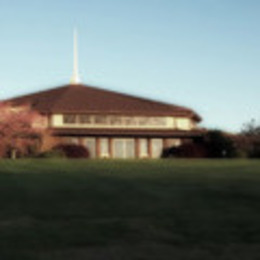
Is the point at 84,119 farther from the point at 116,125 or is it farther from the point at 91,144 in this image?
the point at 116,125

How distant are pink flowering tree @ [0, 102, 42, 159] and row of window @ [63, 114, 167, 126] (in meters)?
6.49

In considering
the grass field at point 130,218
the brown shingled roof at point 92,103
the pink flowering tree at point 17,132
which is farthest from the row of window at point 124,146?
the grass field at point 130,218

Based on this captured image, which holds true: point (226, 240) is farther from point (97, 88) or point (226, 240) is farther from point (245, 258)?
point (97, 88)

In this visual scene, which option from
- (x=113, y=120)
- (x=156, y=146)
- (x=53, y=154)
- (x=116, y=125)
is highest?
(x=113, y=120)

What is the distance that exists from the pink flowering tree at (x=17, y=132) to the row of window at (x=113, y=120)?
21.3ft

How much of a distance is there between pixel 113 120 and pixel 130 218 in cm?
4362

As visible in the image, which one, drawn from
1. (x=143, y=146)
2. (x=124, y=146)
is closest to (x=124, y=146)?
(x=124, y=146)

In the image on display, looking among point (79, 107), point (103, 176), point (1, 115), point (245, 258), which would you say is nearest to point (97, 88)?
point (79, 107)

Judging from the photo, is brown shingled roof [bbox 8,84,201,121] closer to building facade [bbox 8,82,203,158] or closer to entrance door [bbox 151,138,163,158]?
building facade [bbox 8,82,203,158]

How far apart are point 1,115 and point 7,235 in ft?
120

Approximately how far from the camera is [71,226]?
39.3 feet

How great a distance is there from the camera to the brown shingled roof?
182 feet

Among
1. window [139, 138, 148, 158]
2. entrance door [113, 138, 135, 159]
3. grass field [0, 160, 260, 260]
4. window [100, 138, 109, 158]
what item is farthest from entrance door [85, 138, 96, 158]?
grass field [0, 160, 260, 260]

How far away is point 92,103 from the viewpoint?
57.1 metres
